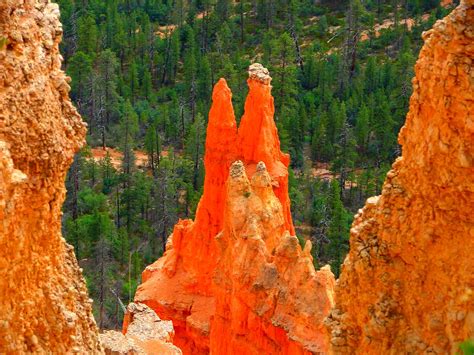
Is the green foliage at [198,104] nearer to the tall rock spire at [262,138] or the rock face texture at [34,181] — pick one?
the tall rock spire at [262,138]

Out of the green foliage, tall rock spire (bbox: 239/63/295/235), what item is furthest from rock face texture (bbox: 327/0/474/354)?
the green foliage

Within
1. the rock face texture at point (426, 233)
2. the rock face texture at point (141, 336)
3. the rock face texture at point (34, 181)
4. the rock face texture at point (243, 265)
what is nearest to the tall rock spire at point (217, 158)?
the rock face texture at point (243, 265)

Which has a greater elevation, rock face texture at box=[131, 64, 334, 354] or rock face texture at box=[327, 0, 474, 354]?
rock face texture at box=[327, 0, 474, 354]

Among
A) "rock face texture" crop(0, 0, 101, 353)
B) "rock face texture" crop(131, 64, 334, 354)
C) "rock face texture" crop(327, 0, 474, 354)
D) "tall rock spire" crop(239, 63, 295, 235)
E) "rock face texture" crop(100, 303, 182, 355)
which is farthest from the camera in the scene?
"tall rock spire" crop(239, 63, 295, 235)

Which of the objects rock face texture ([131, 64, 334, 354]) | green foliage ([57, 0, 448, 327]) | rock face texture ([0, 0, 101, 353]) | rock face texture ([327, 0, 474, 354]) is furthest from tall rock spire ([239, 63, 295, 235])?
rock face texture ([0, 0, 101, 353])

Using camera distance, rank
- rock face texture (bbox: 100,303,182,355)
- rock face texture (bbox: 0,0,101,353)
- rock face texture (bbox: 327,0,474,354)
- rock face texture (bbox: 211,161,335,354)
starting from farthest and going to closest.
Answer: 1. rock face texture (bbox: 211,161,335,354)
2. rock face texture (bbox: 100,303,182,355)
3. rock face texture (bbox: 327,0,474,354)
4. rock face texture (bbox: 0,0,101,353)

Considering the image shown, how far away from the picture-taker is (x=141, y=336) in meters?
16.0

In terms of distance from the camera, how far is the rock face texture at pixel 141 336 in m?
11.8

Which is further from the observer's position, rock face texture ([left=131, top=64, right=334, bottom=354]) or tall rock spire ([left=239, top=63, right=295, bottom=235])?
tall rock spire ([left=239, top=63, right=295, bottom=235])

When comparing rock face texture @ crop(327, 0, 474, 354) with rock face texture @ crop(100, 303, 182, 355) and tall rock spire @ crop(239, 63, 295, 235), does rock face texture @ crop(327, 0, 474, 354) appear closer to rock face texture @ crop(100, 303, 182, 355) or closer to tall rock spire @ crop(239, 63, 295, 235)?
rock face texture @ crop(100, 303, 182, 355)

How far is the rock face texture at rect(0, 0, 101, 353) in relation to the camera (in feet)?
22.8

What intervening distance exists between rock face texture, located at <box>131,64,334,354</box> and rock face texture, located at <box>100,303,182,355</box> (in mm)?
2337

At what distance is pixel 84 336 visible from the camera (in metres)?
8.25

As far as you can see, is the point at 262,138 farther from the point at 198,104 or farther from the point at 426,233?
the point at 198,104
